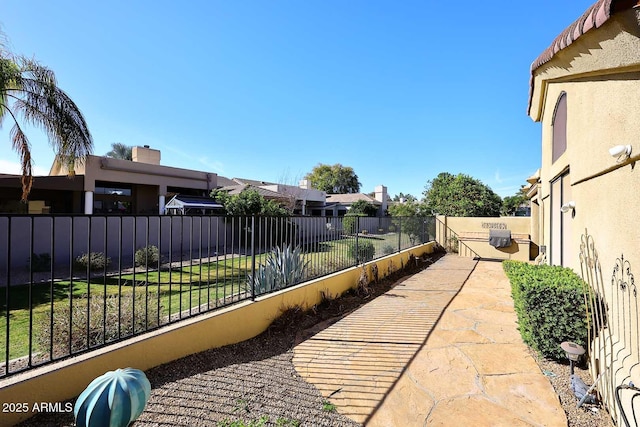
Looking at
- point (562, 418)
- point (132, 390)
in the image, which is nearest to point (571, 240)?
point (562, 418)

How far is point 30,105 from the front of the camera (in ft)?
32.1

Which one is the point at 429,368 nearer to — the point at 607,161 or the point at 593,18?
the point at 607,161

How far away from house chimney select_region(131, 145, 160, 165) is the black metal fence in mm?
10524

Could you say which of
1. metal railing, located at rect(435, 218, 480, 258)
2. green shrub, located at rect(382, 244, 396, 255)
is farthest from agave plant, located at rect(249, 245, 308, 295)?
metal railing, located at rect(435, 218, 480, 258)

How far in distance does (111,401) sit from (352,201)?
38.0m

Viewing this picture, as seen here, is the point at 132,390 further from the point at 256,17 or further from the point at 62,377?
the point at 256,17

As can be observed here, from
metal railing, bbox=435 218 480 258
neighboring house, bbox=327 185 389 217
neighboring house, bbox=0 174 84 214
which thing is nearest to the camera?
neighboring house, bbox=0 174 84 214

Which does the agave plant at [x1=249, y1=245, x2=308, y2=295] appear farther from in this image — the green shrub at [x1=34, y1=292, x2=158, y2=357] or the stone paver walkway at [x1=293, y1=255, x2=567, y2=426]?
the green shrub at [x1=34, y1=292, x2=158, y2=357]

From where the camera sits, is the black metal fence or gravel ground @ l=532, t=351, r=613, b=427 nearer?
gravel ground @ l=532, t=351, r=613, b=427

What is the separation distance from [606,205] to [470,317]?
3378 mm

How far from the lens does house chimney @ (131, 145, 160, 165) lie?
74.3ft

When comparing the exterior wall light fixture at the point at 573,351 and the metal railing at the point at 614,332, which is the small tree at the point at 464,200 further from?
the exterior wall light fixture at the point at 573,351

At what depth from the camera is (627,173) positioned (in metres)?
3.12

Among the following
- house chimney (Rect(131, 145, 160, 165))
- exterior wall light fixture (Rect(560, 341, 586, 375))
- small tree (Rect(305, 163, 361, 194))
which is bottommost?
exterior wall light fixture (Rect(560, 341, 586, 375))
